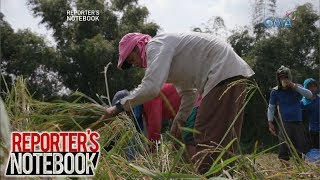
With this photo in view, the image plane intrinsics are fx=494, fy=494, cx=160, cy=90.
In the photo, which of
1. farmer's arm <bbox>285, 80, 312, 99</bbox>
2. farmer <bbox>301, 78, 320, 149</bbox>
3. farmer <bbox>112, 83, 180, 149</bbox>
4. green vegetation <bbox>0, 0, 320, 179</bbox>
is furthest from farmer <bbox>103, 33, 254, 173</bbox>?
green vegetation <bbox>0, 0, 320, 179</bbox>

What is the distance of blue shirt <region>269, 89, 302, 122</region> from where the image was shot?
3.57m

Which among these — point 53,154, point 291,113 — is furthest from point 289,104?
point 53,154

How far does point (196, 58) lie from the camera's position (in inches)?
79.4

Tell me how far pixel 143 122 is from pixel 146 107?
0.35 ft

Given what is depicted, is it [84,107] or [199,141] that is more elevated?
[84,107]

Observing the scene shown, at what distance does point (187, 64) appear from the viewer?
6.60ft

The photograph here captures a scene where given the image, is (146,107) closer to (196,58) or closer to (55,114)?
(196,58)

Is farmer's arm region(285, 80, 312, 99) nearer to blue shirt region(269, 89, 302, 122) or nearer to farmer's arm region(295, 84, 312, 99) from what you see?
farmer's arm region(295, 84, 312, 99)

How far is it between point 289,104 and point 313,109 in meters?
0.50

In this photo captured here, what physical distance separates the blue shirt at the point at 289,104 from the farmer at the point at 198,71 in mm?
1632

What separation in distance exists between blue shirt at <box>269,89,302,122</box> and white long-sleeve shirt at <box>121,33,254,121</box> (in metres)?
1.65

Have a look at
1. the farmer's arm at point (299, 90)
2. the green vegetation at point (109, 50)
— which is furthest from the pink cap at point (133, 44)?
the green vegetation at point (109, 50)

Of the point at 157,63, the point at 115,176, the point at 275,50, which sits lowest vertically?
the point at 275,50

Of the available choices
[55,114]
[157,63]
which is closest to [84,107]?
[55,114]
